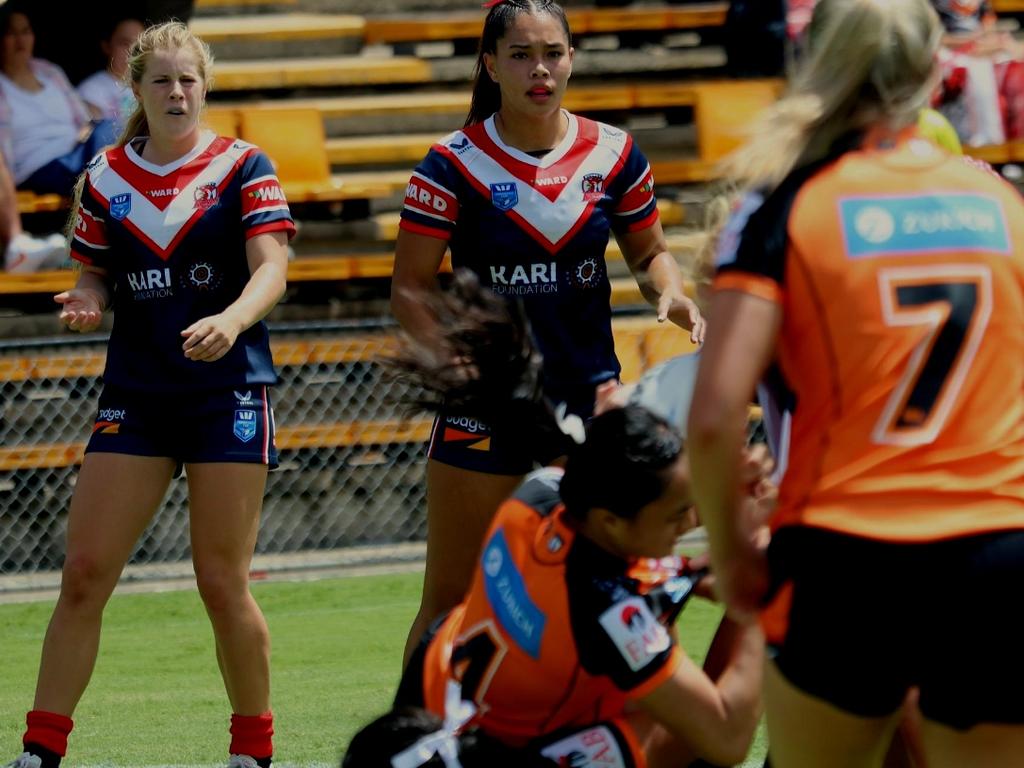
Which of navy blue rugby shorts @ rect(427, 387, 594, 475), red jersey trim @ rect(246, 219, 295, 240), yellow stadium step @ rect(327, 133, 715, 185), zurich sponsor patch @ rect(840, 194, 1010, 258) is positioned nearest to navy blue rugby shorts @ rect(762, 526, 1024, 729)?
zurich sponsor patch @ rect(840, 194, 1010, 258)

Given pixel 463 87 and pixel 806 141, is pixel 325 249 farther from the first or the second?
pixel 806 141

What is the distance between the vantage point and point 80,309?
4434 mm

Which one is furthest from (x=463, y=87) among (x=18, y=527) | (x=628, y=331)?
(x=18, y=527)

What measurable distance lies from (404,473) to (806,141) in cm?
656

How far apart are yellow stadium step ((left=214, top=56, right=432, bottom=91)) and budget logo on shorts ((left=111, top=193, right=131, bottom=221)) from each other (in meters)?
6.87

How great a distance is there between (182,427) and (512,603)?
170cm

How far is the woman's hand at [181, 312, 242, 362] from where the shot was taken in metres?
4.14

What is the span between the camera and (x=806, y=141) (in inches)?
99.2

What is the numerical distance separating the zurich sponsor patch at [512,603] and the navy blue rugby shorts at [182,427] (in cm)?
150

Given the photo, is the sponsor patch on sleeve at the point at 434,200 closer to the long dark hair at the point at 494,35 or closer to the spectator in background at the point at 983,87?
the long dark hair at the point at 494,35

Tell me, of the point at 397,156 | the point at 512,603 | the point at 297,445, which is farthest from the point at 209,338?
the point at 397,156

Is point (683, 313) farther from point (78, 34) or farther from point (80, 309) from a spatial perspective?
point (78, 34)

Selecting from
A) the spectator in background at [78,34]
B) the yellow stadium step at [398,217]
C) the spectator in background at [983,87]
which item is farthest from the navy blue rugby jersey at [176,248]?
the spectator in background at [983,87]

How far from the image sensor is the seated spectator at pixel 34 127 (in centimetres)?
927
